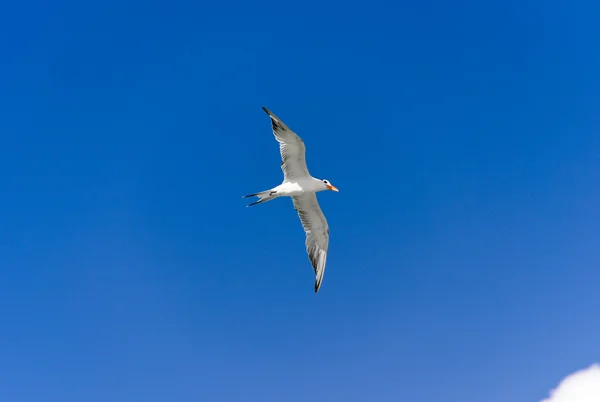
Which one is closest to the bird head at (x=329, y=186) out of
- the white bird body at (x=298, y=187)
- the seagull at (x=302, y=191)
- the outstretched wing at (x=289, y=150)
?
the seagull at (x=302, y=191)

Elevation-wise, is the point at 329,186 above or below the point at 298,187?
above

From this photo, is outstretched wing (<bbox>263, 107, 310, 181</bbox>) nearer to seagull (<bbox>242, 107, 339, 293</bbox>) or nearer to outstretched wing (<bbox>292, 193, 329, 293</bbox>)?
seagull (<bbox>242, 107, 339, 293</bbox>)

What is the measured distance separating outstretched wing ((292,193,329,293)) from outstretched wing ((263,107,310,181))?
181 centimetres

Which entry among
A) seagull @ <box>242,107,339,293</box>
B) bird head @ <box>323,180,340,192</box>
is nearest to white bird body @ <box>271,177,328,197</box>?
seagull @ <box>242,107,339,293</box>

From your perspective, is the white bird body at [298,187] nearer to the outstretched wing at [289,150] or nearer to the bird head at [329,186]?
the outstretched wing at [289,150]

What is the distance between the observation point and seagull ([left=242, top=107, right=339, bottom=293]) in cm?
3103

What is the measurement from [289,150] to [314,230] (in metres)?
5.70

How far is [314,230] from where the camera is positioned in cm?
3497

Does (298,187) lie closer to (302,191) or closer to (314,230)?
(302,191)

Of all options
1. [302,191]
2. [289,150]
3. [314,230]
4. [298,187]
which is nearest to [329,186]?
[302,191]

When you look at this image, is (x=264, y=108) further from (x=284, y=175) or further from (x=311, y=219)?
(x=311, y=219)

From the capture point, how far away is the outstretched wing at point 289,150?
3073cm

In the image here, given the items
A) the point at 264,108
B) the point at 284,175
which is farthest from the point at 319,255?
the point at 264,108

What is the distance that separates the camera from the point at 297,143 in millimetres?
31031
